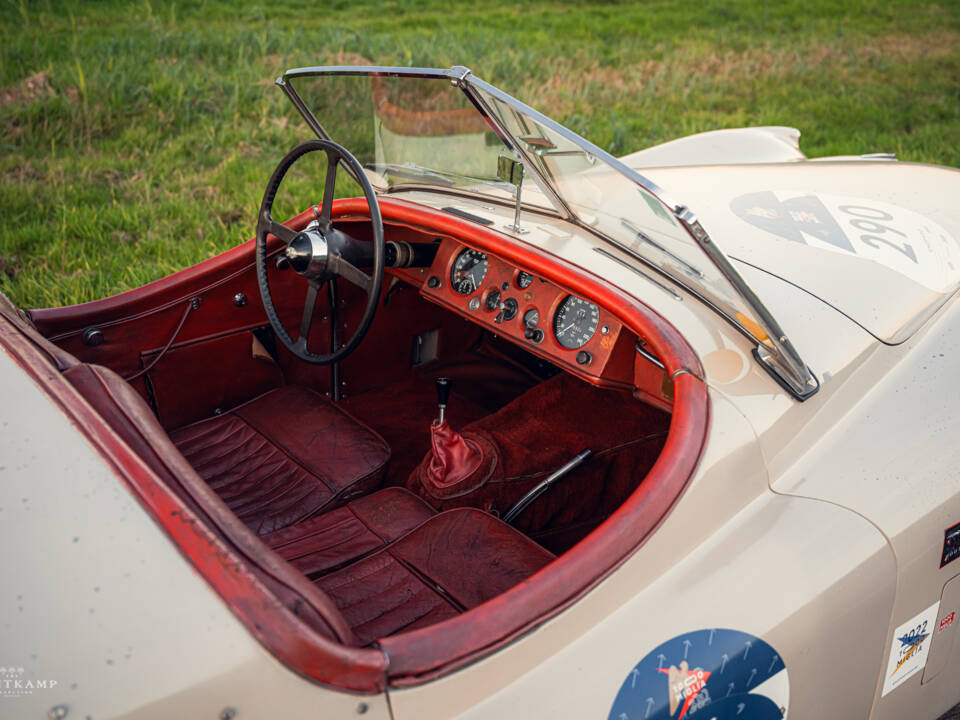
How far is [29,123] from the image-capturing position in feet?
19.2

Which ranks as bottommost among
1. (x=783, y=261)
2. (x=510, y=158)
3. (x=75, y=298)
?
(x=75, y=298)

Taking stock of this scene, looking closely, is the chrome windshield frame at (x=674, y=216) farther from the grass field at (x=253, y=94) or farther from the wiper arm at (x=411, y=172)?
the grass field at (x=253, y=94)

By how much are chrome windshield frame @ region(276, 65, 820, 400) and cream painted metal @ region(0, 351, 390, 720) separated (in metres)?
1.11

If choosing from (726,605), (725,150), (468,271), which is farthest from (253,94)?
(726,605)

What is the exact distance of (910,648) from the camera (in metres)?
1.80

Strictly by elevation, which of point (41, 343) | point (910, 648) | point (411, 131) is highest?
point (411, 131)

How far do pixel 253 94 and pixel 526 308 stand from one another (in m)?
5.27

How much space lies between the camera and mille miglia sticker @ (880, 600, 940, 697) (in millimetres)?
1764

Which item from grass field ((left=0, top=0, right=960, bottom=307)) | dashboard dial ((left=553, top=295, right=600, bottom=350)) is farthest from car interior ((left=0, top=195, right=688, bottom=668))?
grass field ((left=0, top=0, right=960, bottom=307))

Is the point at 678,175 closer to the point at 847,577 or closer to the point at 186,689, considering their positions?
the point at 847,577

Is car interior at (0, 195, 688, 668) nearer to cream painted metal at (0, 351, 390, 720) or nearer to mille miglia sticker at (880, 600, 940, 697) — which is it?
cream painted metal at (0, 351, 390, 720)

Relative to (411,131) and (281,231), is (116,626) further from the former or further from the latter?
(411,131)

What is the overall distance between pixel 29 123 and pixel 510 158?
204 inches

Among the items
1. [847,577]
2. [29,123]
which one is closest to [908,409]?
[847,577]
